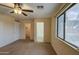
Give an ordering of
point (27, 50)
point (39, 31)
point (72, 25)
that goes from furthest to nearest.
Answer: point (39, 31), point (27, 50), point (72, 25)

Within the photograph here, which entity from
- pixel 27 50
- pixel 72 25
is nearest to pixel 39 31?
pixel 27 50

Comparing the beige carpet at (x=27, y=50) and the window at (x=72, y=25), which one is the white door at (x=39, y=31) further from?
the window at (x=72, y=25)

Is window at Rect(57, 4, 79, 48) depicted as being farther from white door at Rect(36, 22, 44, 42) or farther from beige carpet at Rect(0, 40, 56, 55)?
white door at Rect(36, 22, 44, 42)

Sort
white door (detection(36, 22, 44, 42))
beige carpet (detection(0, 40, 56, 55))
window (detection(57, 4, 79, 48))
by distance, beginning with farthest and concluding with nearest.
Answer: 1. white door (detection(36, 22, 44, 42))
2. beige carpet (detection(0, 40, 56, 55))
3. window (detection(57, 4, 79, 48))

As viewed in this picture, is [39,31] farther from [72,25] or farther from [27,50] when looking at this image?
[72,25]

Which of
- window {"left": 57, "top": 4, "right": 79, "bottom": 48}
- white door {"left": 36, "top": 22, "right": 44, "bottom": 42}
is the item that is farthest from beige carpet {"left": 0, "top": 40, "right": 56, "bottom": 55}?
white door {"left": 36, "top": 22, "right": 44, "bottom": 42}

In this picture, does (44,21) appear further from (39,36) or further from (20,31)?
(20,31)

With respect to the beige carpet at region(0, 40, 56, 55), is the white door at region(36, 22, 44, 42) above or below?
above

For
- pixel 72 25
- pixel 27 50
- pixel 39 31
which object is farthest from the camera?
pixel 39 31

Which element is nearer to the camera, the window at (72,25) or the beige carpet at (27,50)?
the window at (72,25)

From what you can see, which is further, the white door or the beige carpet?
the white door

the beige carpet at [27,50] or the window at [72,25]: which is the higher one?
the window at [72,25]

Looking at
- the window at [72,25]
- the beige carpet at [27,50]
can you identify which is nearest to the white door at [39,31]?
the beige carpet at [27,50]
